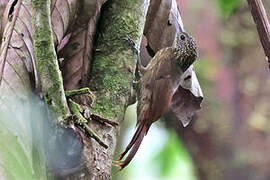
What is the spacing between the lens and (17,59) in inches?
51.5

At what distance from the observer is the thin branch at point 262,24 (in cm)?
120

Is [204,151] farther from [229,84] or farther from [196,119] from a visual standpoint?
[229,84]

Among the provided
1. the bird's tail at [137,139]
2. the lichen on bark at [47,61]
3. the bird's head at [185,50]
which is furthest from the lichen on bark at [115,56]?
the bird's head at [185,50]

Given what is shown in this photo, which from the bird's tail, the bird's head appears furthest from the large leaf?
the bird's head

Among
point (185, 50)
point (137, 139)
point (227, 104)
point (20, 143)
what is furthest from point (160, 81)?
point (227, 104)

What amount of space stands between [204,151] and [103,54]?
286 centimetres

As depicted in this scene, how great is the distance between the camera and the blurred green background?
423cm

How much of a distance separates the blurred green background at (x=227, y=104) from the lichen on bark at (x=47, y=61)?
117 inches

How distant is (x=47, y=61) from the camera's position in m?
1.22

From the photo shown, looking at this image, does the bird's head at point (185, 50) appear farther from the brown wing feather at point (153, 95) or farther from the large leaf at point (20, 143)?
the large leaf at point (20, 143)

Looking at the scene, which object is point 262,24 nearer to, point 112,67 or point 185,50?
point 112,67

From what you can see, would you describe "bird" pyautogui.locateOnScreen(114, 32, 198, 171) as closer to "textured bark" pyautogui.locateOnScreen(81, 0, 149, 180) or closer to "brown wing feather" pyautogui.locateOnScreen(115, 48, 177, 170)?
"brown wing feather" pyautogui.locateOnScreen(115, 48, 177, 170)

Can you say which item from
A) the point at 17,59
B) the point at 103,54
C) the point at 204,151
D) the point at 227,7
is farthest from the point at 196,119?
the point at 17,59

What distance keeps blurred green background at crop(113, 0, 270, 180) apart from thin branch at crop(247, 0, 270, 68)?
9.59 feet
